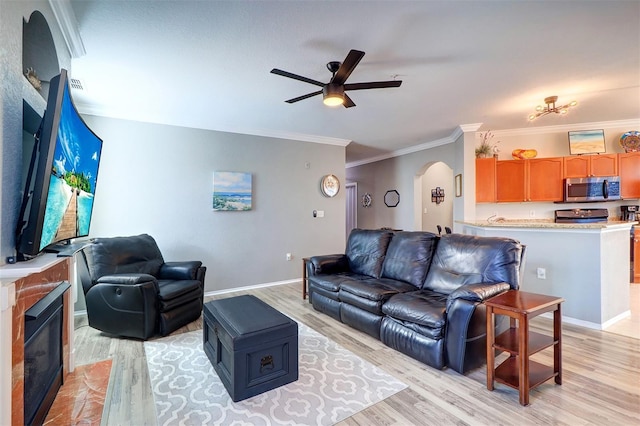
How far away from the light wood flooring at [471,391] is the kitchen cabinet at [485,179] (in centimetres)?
251

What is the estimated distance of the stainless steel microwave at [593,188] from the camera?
467 centimetres

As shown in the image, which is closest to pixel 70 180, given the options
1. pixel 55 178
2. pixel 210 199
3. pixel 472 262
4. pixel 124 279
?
pixel 55 178

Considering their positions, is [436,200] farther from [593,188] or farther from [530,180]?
[593,188]

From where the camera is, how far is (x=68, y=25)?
1975 millimetres

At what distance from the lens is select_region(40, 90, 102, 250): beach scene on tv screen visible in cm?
145

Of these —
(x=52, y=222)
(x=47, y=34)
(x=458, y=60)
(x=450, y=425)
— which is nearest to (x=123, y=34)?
(x=47, y=34)

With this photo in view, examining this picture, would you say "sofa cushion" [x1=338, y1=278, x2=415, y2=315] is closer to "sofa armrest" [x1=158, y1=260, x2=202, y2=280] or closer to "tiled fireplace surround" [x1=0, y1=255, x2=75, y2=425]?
"sofa armrest" [x1=158, y1=260, x2=202, y2=280]

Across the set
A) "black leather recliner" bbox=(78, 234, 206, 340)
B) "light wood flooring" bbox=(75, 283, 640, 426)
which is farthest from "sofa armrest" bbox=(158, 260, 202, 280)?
"light wood flooring" bbox=(75, 283, 640, 426)

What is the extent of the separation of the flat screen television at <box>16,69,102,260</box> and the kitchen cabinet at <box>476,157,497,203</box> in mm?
5144

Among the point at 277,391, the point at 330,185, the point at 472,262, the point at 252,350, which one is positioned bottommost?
the point at 277,391

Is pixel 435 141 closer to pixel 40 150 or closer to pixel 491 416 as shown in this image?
pixel 491 416

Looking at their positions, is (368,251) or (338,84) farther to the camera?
Result: (368,251)

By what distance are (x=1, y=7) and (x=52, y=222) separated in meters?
0.94

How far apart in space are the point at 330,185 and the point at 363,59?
3.06 metres
